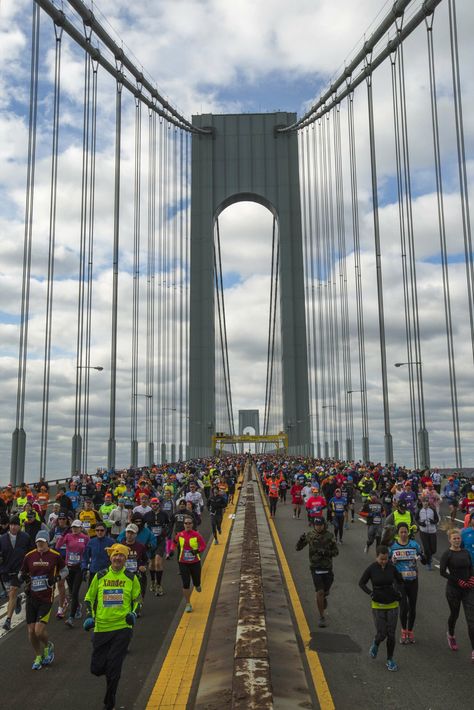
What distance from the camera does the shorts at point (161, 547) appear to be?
33.8 ft

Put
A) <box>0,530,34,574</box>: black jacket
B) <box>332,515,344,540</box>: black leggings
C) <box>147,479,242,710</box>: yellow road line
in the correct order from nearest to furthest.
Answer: <box>147,479,242,710</box>: yellow road line → <box>0,530,34,574</box>: black jacket → <box>332,515,344,540</box>: black leggings

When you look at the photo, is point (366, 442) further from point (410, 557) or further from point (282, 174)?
point (282, 174)

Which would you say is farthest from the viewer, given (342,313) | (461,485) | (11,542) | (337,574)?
(342,313)

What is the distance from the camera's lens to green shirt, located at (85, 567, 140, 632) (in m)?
5.69

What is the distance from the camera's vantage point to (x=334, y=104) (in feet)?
190

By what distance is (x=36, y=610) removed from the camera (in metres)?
6.85

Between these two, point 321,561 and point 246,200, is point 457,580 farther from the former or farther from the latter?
point 246,200

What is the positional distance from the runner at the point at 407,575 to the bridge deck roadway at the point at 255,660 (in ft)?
0.64

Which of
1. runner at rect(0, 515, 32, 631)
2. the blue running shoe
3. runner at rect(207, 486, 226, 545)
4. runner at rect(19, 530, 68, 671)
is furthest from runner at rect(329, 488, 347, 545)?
runner at rect(19, 530, 68, 671)

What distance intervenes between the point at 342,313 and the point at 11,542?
5688 centimetres

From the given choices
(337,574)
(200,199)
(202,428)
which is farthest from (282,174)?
(337,574)

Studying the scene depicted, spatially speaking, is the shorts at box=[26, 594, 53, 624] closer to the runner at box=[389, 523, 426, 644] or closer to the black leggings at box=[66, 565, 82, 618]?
the black leggings at box=[66, 565, 82, 618]

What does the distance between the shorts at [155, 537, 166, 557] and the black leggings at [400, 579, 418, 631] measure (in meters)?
4.30

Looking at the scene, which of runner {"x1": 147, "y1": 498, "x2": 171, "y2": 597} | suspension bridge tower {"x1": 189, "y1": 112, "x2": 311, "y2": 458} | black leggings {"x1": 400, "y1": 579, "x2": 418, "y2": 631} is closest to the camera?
black leggings {"x1": 400, "y1": 579, "x2": 418, "y2": 631}
